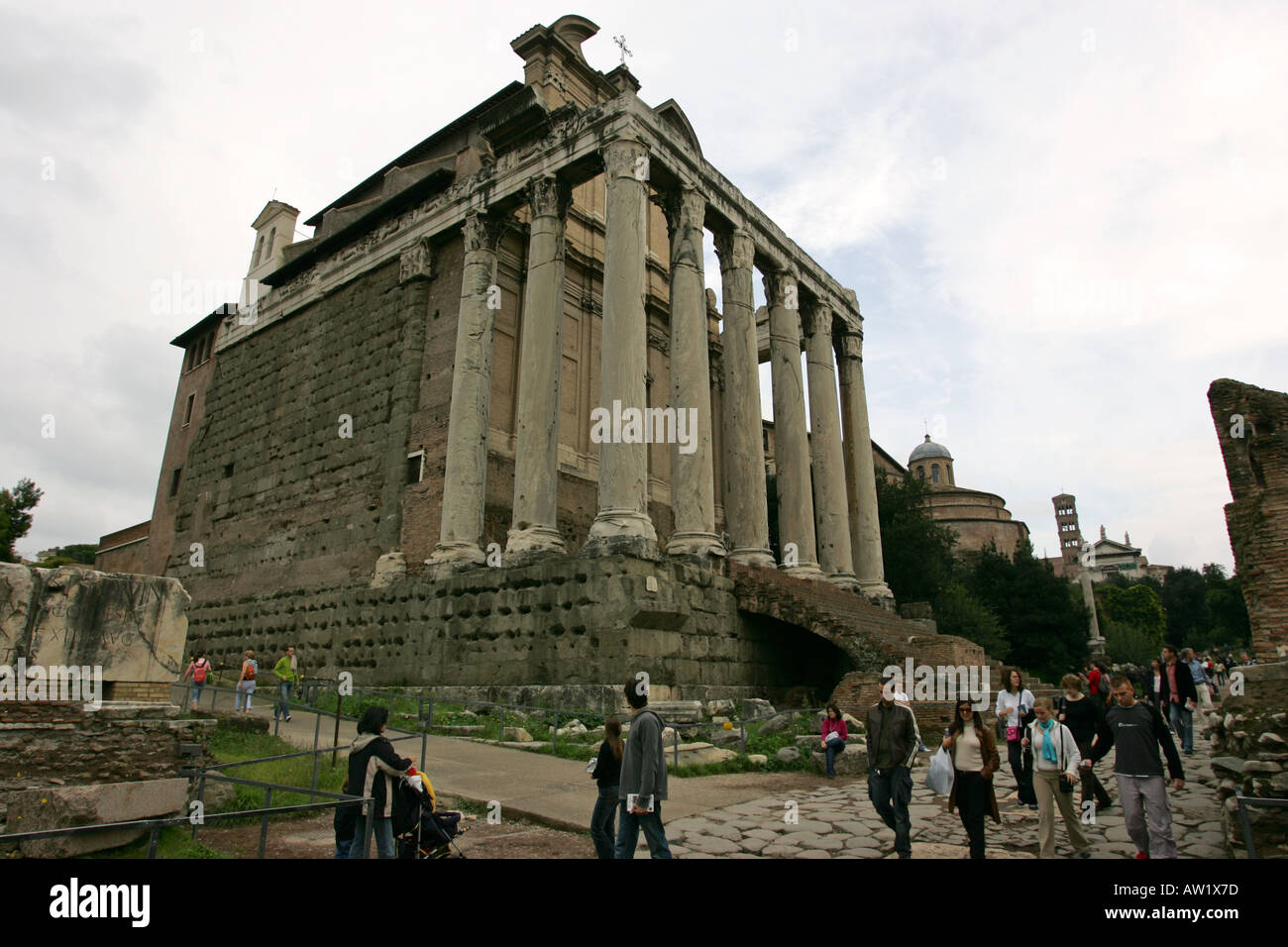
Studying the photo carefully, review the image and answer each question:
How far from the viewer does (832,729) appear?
1153 centimetres

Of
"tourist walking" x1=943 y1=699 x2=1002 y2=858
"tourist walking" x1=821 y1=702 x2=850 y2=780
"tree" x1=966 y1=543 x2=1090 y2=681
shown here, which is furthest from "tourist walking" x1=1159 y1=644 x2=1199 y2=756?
"tree" x1=966 y1=543 x2=1090 y2=681

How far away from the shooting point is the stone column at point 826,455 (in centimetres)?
2241

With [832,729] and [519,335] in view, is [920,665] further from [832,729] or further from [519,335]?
[519,335]

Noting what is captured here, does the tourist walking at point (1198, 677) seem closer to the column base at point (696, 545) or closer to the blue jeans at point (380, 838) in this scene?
the column base at point (696, 545)

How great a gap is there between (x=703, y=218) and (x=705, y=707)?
12.3 m

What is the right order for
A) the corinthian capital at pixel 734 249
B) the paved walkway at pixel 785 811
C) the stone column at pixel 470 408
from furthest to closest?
the corinthian capital at pixel 734 249
the stone column at pixel 470 408
the paved walkway at pixel 785 811

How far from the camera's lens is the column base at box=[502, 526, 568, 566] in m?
16.6

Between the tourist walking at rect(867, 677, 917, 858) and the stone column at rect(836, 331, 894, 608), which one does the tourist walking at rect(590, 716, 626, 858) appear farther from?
the stone column at rect(836, 331, 894, 608)

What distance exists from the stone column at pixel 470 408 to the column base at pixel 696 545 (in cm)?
458

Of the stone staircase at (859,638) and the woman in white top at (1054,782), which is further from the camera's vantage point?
the stone staircase at (859,638)

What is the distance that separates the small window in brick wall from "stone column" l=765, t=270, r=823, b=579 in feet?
31.0

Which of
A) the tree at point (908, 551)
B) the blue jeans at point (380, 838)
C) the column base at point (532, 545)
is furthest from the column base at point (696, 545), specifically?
the tree at point (908, 551)

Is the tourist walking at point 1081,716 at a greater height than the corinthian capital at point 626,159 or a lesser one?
lesser
